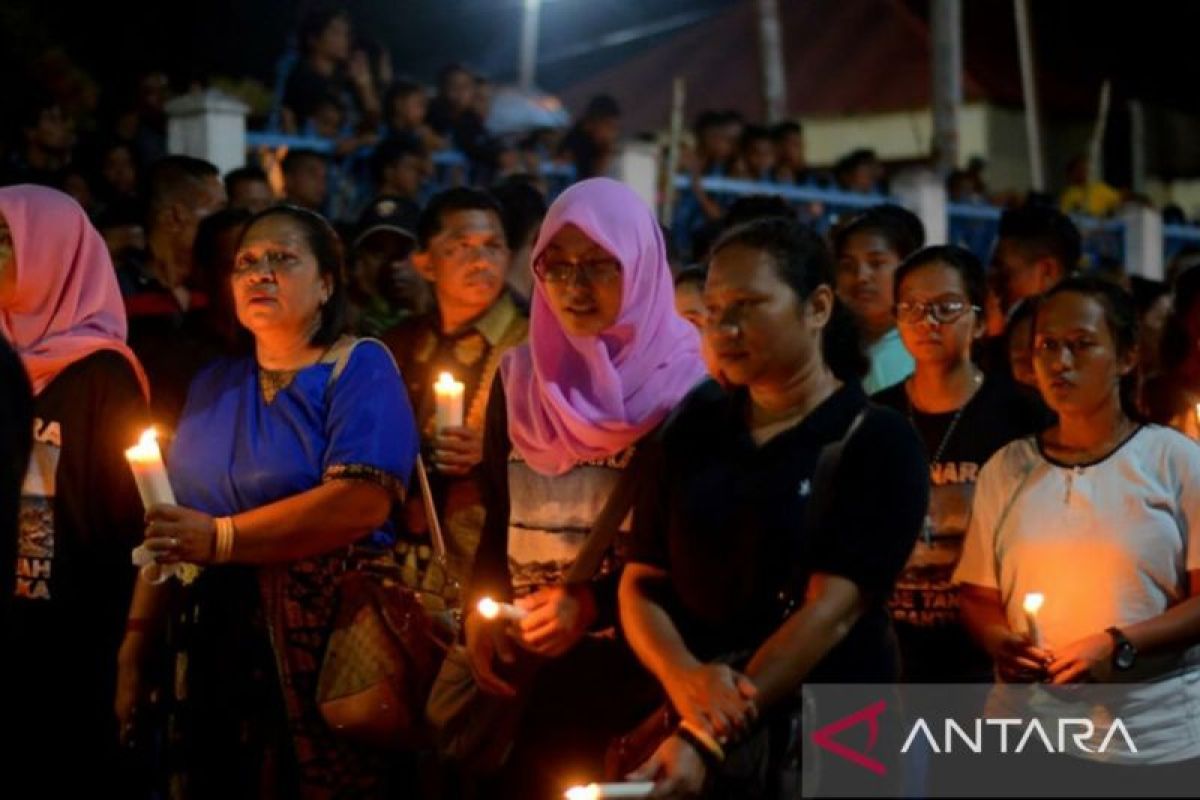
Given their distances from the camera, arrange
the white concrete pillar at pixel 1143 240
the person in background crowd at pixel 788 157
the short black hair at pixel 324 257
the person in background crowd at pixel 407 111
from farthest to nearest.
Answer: the white concrete pillar at pixel 1143 240 → the person in background crowd at pixel 788 157 → the person in background crowd at pixel 407 111 → the short black hair at pixel 324 257

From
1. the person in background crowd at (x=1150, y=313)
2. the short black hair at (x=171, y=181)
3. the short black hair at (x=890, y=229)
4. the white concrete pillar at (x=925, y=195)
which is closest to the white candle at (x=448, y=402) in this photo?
the short black hair at (x=890, y=229)

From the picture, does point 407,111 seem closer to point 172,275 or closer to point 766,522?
point 172,275

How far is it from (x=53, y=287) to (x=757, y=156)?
7.87 meters

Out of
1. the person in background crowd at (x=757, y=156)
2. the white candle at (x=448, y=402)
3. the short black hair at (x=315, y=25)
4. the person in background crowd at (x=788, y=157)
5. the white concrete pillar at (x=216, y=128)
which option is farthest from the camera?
the person in background crowd at (x=788, y=157)

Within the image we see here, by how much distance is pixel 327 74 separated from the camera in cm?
1138

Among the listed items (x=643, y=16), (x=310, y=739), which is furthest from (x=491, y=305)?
(x=643, y=16)

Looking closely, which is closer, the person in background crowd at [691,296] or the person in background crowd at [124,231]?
the person in background crowd at [691,296]

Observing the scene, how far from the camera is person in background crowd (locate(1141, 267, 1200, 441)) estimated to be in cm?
602

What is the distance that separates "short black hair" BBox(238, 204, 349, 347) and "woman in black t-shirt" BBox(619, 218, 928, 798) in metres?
1.45

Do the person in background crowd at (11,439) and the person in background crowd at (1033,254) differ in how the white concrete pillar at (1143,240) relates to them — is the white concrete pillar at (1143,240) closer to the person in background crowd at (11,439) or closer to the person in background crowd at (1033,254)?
the person in background crowd at (1033,254)

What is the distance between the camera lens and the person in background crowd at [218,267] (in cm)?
621

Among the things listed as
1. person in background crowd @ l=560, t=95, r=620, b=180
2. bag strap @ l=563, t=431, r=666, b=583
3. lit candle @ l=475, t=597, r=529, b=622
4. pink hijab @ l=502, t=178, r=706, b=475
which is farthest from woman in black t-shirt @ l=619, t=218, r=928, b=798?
person in background crowd @ l=560, t=95, r=620, b=180

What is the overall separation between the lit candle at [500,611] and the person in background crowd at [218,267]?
212 centimetres

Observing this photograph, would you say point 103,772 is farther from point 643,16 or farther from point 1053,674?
point 643,16
